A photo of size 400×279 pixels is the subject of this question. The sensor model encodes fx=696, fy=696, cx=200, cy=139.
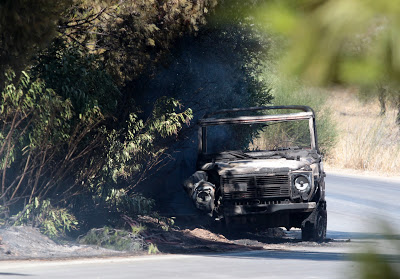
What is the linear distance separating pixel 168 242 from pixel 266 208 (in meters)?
1.86

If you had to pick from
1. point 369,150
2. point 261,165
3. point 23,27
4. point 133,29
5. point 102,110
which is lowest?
point 261,165

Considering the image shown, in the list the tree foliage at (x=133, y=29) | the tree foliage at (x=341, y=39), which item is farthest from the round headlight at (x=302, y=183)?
the tree foliage at (x=341, y=39)

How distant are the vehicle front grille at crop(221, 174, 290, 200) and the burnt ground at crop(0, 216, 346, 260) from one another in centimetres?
90

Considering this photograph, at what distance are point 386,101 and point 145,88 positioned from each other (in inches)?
516

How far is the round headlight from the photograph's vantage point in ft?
36.4

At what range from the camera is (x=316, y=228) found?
11.8 meters

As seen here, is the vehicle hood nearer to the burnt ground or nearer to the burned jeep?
the burned jeep

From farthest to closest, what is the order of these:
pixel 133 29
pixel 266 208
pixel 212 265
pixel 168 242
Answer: pixel 133 29 < pixel 168 242 < pixel 266 208 < pixel 212 265

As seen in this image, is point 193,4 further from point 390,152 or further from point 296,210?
point 390,152

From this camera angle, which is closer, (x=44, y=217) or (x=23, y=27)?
(x=23, y=27)

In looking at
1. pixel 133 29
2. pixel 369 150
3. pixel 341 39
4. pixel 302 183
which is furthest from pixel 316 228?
pixel 369 150

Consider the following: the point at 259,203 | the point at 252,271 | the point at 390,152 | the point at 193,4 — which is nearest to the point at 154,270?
the point at 252,271

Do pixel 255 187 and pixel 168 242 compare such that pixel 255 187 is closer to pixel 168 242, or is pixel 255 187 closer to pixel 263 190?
pixel 263 190

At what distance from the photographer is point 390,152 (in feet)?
104
